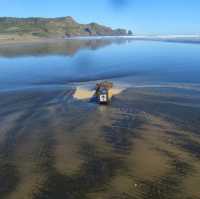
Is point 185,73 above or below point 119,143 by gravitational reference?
above

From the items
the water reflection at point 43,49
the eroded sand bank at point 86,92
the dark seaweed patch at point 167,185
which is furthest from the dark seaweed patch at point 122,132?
the water reflection at point 43,49

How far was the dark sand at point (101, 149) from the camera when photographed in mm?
13328

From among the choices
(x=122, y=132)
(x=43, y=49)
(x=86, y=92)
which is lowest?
(x=122, y=132)

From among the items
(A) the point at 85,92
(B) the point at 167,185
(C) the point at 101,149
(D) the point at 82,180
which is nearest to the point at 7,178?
(D) the point at 82,180

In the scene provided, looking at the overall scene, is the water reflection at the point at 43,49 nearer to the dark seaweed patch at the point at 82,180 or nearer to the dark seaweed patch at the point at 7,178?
the dark seaweed patch at the point at 7,178

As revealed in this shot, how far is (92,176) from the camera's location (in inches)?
560

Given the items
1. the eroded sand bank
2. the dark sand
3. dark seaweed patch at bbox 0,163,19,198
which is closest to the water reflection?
the eroded sand bank

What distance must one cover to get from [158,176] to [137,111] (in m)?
10.2

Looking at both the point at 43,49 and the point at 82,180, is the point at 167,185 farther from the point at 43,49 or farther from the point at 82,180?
the point at 43,49

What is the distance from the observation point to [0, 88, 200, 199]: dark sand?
13328mm

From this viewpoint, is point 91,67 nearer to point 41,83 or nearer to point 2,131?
point 41,83

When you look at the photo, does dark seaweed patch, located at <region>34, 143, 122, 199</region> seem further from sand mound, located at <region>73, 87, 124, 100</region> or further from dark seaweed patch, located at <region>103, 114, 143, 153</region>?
sand mound, located at <region>73, 87, 124, 100</region>

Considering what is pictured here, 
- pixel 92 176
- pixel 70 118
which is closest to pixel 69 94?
pixel 70 118

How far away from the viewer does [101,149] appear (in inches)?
671
